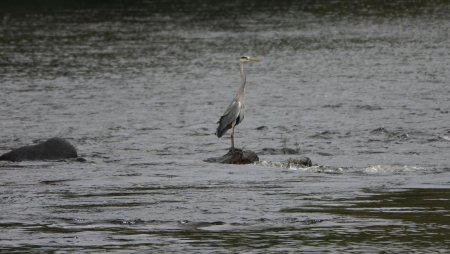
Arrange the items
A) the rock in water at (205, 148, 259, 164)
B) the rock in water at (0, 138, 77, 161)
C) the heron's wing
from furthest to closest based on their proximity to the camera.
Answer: the heron's wing, the rock in water at (0, 138, 77, 161), the rock in water at (205, 148, 259, 164)

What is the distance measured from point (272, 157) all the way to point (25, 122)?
9.40m

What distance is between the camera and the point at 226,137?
27.6 meters

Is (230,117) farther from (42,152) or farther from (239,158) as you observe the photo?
(42,152)

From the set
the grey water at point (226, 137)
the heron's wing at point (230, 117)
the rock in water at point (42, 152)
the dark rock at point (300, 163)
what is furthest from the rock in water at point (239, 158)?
the rock in water at point (42, 152)

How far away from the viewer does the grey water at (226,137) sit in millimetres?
14828

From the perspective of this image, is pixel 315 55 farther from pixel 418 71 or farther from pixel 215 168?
pixel 215 168

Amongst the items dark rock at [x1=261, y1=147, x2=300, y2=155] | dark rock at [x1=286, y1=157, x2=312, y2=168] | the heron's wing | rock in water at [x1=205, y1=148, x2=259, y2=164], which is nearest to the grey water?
dark rock at [x1=261, y1=147, x2=300, y2=155]

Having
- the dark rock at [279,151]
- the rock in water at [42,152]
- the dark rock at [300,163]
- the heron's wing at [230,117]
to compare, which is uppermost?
the heron's wing at [230,117]

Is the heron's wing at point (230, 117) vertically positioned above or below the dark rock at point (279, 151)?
above

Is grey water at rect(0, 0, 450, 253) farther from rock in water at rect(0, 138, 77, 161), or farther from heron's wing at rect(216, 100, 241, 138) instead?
heron's wing at rect(216, 100, 241, 138)

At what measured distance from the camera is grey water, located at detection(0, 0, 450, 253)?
14.8m

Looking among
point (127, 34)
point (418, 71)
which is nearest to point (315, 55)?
point (418, 71)

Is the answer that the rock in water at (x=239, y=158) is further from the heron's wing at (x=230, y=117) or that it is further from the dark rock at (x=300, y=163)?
the heron's wing at (x=230, y=117)

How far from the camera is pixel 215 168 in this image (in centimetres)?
2086
